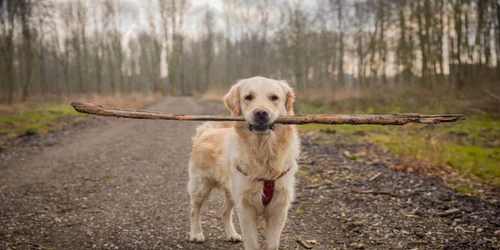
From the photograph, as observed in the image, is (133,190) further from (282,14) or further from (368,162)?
(282,14)

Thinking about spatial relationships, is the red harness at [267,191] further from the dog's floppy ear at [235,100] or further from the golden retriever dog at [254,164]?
the dog's floppy ear at [235,100]

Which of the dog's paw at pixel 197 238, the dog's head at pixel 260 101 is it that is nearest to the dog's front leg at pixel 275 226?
the dog's head at pixel 260 101

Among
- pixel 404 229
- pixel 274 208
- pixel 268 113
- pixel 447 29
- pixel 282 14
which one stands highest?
pixel 282 14

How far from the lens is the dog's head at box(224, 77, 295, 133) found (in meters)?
3.44

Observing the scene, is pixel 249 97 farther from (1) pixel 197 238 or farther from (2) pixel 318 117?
(1) pixel 197 238

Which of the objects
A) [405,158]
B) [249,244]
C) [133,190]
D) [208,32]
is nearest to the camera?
[249,244]

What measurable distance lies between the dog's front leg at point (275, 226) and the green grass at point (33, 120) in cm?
1179

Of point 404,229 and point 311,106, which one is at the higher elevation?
point 311,106

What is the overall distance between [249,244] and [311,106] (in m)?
16.5

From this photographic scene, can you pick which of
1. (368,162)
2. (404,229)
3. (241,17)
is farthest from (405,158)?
(241,17)

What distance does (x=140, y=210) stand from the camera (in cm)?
523

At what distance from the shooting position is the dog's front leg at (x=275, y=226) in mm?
3385

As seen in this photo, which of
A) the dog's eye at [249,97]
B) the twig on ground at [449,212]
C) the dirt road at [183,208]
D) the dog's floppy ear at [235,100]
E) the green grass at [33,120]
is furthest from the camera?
the green grass at [33,120]

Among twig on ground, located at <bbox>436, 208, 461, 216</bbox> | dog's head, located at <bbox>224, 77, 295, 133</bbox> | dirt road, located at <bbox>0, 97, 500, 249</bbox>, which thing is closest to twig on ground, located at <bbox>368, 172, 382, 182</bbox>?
dirt road, located at <bbox>0, 97, 500, 249</bbox>
